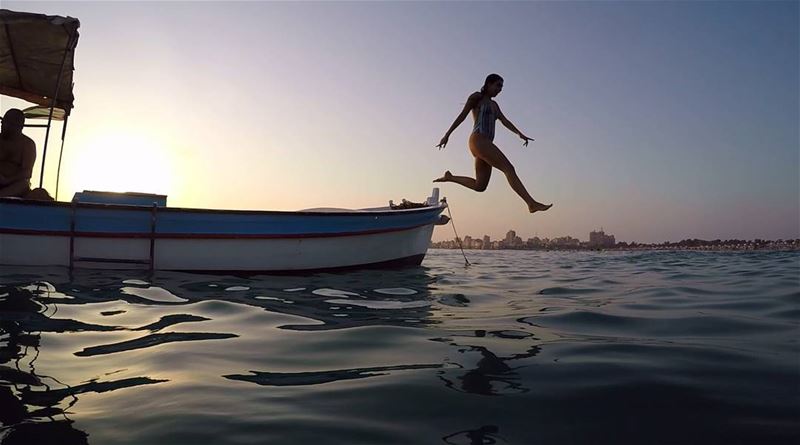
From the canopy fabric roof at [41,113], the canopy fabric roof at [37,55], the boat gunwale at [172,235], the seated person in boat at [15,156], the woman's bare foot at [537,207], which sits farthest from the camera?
the canopy fabric roof at [41,113]

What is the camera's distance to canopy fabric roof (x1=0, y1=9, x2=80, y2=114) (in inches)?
331

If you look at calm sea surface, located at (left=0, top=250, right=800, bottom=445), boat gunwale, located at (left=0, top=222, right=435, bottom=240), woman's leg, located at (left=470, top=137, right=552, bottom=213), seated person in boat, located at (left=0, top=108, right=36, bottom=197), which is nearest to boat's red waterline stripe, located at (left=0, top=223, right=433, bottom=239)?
boat gunwale, located at (left=0, top=222, right=435, bottom=240)

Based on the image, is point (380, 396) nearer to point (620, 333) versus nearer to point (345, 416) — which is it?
point (345, 416)

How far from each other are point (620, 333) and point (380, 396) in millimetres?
2304

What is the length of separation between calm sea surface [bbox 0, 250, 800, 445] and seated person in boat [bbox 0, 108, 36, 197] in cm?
417

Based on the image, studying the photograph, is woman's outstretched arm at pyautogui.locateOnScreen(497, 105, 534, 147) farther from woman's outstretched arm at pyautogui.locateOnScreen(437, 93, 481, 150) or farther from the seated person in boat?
the seated person in boat

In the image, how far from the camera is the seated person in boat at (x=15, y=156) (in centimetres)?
790

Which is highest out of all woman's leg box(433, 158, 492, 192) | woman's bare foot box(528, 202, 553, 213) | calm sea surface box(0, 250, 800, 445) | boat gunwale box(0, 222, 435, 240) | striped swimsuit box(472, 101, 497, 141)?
striped swimsuit box(472, 101, 497, 141)

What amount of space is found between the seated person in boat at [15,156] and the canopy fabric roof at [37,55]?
1.60m

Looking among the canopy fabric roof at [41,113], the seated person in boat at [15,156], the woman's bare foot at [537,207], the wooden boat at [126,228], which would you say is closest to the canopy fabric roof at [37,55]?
the wooden boat at [126,228]

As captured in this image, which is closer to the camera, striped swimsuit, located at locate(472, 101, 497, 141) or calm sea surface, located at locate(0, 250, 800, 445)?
calm sea surface, located at locate(0, 250, 800, 445)

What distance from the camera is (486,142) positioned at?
6949 mm

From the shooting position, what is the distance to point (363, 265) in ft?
34.8

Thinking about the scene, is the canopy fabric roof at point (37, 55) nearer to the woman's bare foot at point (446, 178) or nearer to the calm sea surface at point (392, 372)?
the calm sea surface at point (392, 372)
